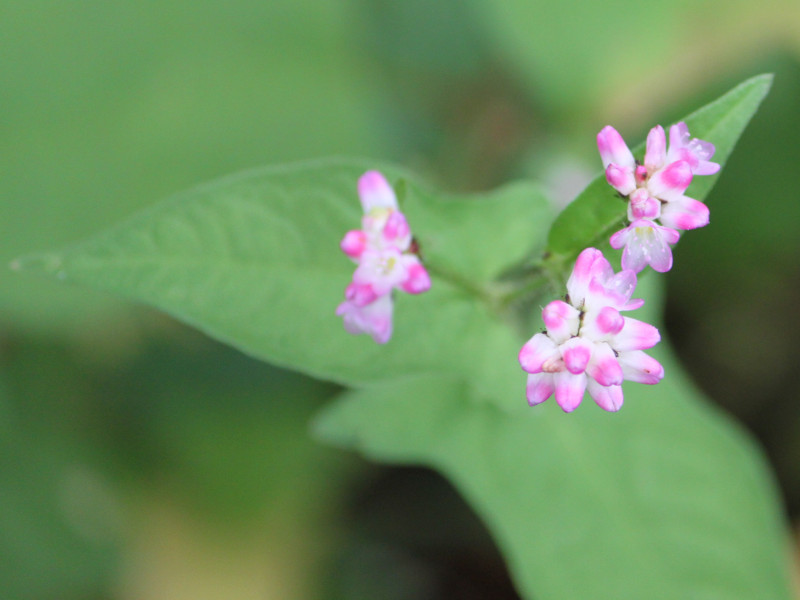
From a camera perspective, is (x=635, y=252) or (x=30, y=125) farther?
(x=30, y=125)

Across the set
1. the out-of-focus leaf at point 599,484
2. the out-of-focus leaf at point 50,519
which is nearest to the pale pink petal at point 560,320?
the out-of-focus leaf at point 599,484

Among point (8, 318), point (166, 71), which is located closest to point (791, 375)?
point (166, 71)

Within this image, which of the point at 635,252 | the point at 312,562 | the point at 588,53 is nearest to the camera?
the point at 635,252

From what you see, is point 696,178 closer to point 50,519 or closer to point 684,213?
point 684,213

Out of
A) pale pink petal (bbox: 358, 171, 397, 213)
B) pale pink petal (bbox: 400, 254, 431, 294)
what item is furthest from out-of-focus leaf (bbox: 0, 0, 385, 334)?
pale pink petal (bbox: 400, 254, 431, 294)

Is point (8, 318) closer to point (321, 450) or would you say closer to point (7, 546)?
point (7, 546)

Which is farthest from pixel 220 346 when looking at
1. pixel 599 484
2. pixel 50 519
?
pixel 599 484
